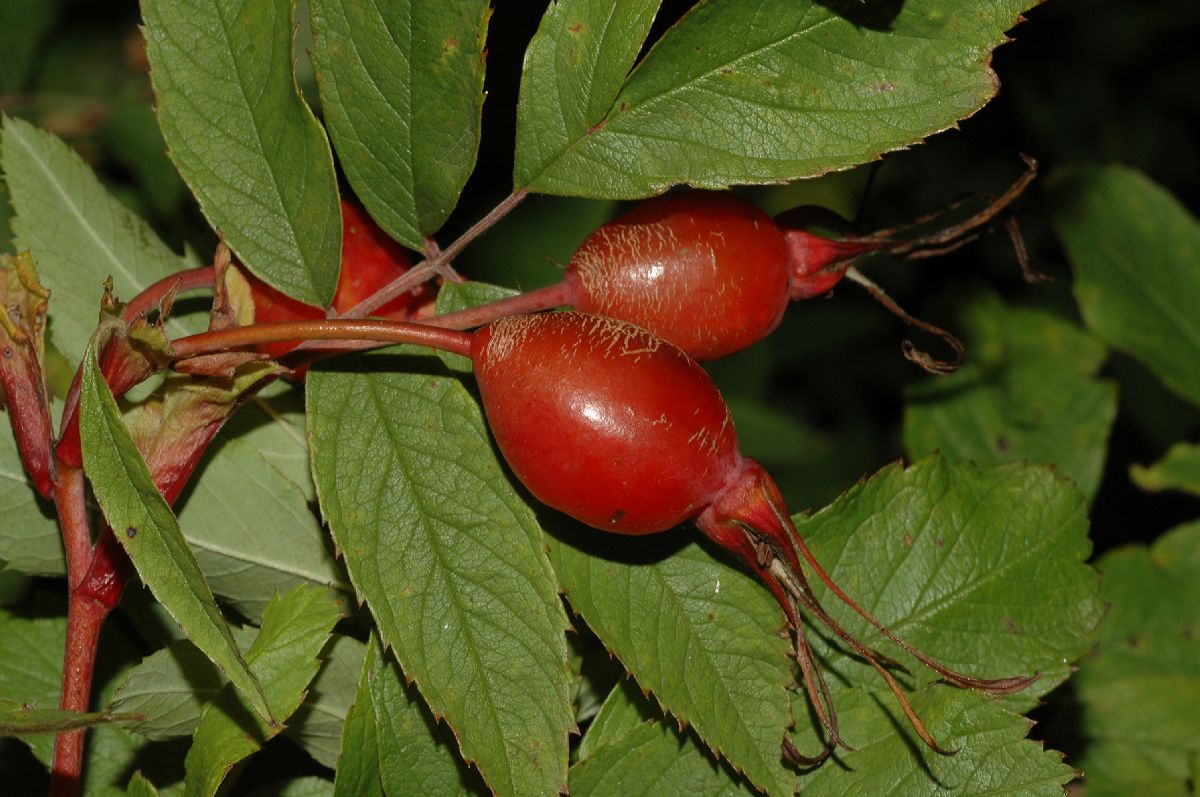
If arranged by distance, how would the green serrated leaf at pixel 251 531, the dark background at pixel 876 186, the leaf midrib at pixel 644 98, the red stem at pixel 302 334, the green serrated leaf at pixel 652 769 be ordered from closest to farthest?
the red stem at pixel 302 334 < the leaf midrib at pixel 644 98 < the green serrated leaf at pixel 652 769 < the green serrated leaf at pixel 251 531 < the dark background at pixel 876 186

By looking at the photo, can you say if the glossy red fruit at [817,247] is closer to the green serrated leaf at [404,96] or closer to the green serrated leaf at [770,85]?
the green serrated leaf at [770,85]

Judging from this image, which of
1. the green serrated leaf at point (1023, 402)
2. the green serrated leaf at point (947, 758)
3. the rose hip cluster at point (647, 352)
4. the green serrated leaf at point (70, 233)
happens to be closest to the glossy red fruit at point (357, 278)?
the rose hip cluster at point (647, 352)

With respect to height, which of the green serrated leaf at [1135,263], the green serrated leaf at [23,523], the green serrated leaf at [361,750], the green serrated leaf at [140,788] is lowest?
the green serrated leaf at [1135,263]

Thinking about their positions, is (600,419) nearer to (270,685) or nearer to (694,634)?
(694,634)

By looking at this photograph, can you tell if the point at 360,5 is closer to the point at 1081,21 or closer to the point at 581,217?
the point at 581,217

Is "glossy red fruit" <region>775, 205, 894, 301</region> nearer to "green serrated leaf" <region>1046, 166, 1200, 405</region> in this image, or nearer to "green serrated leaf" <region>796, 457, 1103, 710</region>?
"green serrated leaf" <region>796, 457, 1103, 710</region>

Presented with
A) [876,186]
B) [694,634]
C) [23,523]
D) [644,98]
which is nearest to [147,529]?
[23,523]

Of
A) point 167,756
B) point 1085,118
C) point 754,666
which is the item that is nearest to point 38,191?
point 167,756
